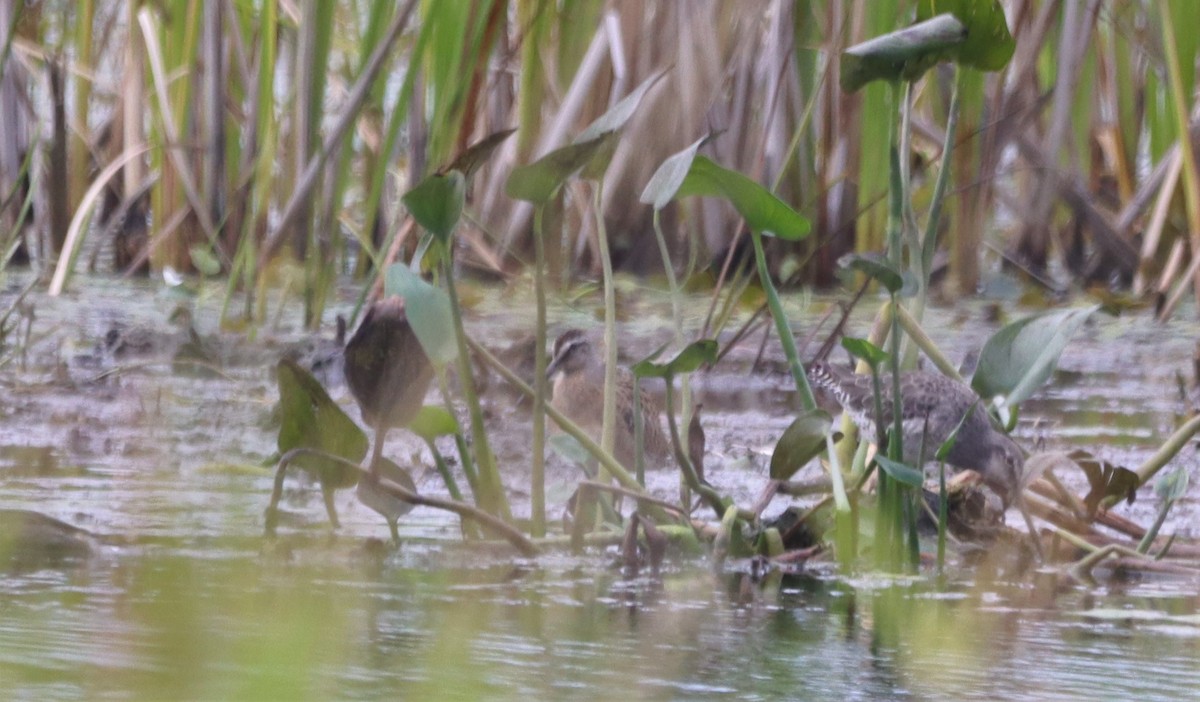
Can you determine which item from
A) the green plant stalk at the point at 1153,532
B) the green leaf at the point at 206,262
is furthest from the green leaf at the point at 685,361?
the green leaf at the point at 206,262

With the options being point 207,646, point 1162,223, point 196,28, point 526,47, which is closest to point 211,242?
point 196,28

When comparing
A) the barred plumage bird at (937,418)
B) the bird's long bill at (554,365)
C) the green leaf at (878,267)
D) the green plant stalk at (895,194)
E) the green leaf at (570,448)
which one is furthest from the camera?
the bird's long bill at (554,365)

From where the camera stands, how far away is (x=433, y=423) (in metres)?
2.18

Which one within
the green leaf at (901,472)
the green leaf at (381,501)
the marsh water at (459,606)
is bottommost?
the marsh water at (459,606)

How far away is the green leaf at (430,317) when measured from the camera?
78.2 inches

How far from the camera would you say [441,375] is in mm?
2119

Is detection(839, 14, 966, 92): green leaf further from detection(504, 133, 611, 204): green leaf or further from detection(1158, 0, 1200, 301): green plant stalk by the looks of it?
detection(1158, 0, 1200, 301): green plant stalk

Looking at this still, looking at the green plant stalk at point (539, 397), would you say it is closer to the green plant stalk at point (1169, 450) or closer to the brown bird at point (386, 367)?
the brown bird at point (386, 367)

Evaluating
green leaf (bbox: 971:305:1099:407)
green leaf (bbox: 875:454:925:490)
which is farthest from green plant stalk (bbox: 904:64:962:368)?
green leaf (bbox: 875:454:925:490)

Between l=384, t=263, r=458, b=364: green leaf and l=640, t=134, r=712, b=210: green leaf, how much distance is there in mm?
250

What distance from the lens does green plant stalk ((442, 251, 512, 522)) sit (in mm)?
1997

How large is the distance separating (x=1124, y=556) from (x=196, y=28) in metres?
3.06

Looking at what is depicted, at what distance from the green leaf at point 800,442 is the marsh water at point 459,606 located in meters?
0.12

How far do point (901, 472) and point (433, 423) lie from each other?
1.83ft
